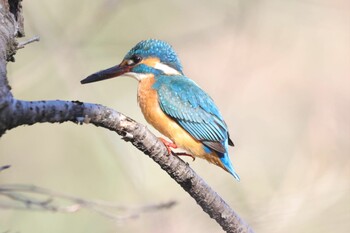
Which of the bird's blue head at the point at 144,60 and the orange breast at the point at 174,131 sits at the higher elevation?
the bird's blue head at the point at 144,60

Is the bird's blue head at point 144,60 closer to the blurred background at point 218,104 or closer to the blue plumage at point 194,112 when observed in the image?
the blue plumage at point 194,112

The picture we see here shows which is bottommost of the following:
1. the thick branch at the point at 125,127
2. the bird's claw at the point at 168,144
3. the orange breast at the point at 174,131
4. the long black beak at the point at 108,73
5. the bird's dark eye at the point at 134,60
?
the thick branch at the point at 125,127

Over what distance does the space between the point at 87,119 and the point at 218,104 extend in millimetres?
2937

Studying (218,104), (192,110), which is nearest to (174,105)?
(192,110)

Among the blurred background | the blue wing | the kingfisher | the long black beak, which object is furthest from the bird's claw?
the blurred background

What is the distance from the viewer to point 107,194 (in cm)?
482

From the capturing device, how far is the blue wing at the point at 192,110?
2.86 metres

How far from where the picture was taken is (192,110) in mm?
2973

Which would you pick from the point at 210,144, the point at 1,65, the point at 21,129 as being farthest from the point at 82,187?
the point at 1,65

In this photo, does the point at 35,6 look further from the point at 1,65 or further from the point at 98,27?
the point at 1,65

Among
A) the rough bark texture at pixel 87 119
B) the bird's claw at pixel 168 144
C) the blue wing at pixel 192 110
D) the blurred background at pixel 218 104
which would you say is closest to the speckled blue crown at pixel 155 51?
the blue wing at pixel 192 110

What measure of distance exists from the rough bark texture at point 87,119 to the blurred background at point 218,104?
139cm

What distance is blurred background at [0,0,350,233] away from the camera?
3955mm

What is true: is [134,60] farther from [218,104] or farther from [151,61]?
[218,104]
